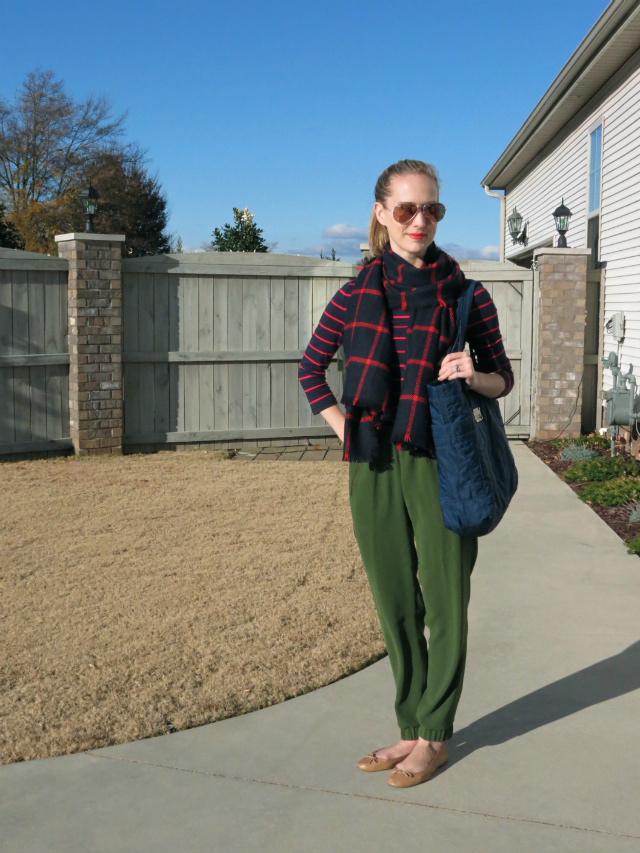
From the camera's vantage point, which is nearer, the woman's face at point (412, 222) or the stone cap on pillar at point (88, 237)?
the woman's face at point (412, 222)

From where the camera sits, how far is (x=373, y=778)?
2920 millimetres

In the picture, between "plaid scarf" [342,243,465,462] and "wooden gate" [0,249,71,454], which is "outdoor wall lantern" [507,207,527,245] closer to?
"wooden gate" [0,249,71,454]

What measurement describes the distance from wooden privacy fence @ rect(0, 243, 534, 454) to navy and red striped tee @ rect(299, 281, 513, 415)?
6588 millimetres

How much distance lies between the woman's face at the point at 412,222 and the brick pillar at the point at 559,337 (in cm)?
769

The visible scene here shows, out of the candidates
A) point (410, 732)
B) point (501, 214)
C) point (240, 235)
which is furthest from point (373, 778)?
point (240, 235)

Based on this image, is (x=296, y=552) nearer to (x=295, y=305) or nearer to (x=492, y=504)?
(x=492, y=504)

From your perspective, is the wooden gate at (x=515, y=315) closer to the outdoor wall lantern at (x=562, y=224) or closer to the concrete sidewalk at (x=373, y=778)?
the outdoor wall lantern at (x=562, y=224)

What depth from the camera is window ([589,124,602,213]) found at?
11195 mm

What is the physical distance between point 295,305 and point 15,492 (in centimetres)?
379

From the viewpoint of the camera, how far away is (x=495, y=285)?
10.4 meters

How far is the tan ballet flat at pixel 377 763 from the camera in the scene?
2.95 metres

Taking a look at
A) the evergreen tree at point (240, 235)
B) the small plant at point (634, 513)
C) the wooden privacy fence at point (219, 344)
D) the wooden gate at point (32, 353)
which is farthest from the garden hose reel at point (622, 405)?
the evergreen tree at point (240, 235)

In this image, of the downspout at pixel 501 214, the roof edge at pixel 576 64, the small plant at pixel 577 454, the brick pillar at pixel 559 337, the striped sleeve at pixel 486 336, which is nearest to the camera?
the striped sleeve at pixel 486 336

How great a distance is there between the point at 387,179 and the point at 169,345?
7181mm
